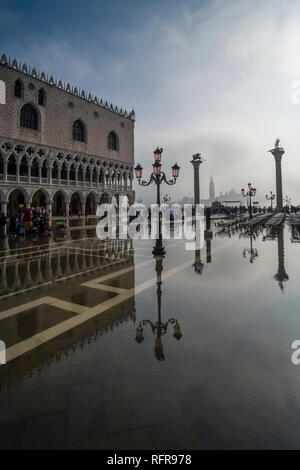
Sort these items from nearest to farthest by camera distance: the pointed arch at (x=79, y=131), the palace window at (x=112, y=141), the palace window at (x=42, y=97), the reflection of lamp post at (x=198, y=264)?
the reflection of lamp post at (x=198, y=264)
the palace window at (x=42, y=97)
the pointed arch at (x=79, y=131)
the palace window at (x=112, y=141)

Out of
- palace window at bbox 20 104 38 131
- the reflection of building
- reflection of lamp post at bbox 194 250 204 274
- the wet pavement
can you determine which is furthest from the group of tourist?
palace window at bbox 20 104 38 131

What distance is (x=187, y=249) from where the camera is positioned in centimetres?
1143

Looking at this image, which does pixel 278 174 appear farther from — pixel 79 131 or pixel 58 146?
pixel 58 146

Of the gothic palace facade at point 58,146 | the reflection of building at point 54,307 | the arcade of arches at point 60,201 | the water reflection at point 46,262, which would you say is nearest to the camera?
the reflection of building at point 54,307

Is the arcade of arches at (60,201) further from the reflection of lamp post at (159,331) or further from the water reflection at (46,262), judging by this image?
the reflection of lamp post at (159,331)

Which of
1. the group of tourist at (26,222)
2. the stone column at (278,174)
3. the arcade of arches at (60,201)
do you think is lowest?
the group of tourist at (26,222)

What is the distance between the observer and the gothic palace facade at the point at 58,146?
28422 millimetres

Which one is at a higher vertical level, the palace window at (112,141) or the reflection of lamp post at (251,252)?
the palace window at (112,141)

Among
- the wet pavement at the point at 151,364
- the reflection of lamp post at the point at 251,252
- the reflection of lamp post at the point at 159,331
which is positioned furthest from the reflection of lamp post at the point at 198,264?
the reflection of lamp post at the point at 159,331

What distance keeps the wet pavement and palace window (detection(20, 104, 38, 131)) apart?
97.5 ft

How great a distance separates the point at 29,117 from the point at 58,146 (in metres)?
4.53

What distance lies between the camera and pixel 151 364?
120 inches

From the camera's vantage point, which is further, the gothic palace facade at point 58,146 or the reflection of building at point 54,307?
the gothic palace facade at point 58,146
